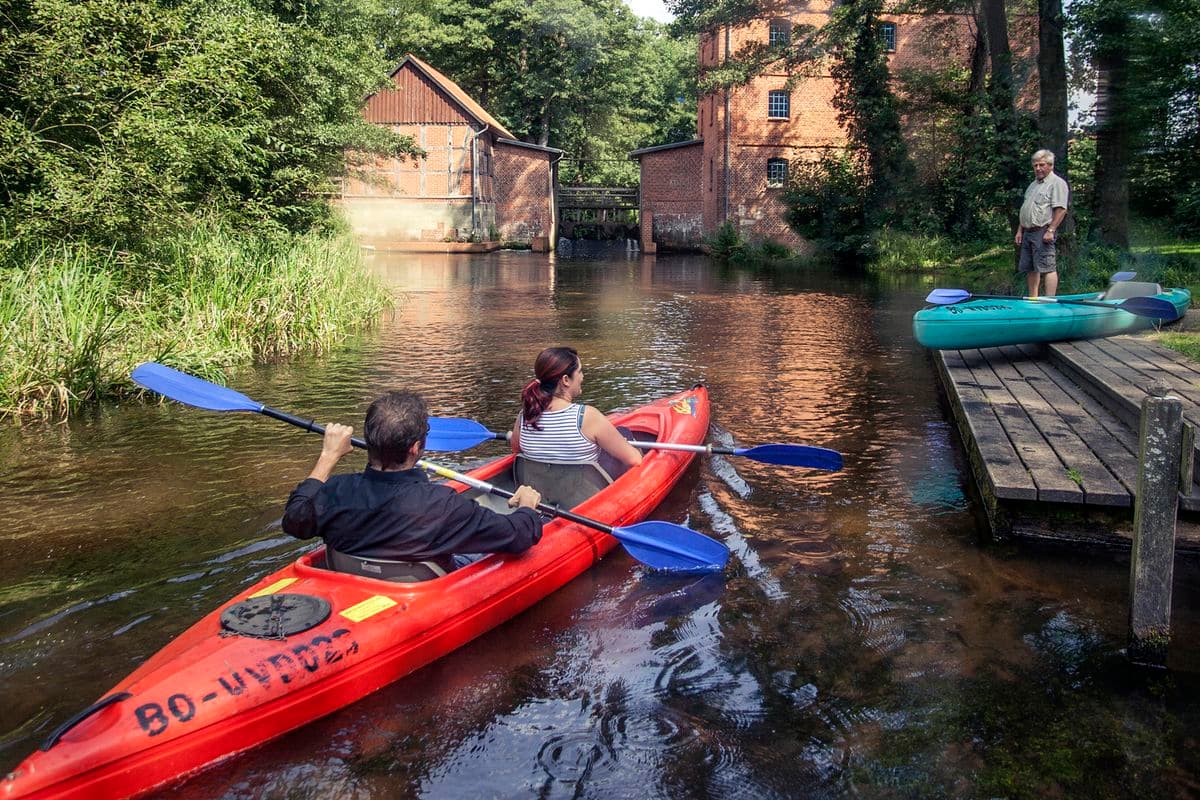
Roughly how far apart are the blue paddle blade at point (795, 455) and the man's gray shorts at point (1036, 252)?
16.6 feet

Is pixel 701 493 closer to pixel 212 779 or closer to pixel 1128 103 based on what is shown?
pixel 212 779

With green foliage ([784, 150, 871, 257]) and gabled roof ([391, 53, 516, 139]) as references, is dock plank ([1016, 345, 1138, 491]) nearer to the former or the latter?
green foliage ([784, 150, 871, 257])

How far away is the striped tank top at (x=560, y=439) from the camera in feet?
17.1

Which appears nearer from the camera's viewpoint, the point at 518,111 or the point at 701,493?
the point at 701,493

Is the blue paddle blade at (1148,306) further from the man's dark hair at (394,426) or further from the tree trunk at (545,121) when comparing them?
the tree trunk at (545,121)

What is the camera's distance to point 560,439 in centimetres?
528

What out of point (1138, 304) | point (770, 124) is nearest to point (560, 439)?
point (1138, 304)

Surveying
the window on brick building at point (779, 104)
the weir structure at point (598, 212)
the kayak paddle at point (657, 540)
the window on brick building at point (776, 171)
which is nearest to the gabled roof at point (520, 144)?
the weir structure at point (598, 212)

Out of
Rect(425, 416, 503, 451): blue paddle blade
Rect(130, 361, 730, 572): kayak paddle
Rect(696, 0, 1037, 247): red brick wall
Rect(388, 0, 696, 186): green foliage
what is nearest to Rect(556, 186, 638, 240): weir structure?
Rect(388, 0, 696, 186): green foliage

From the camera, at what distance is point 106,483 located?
6406 mm

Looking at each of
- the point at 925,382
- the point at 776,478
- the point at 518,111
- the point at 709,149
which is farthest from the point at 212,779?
the point at 518,111

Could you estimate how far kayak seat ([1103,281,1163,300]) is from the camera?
9797mm

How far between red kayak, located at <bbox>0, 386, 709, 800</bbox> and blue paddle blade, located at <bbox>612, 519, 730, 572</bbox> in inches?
13.4

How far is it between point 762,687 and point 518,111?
40.6 m
